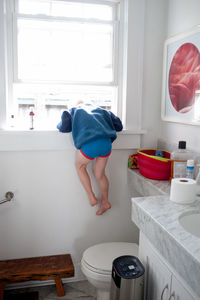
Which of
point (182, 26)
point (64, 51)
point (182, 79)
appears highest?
point (182, 26)

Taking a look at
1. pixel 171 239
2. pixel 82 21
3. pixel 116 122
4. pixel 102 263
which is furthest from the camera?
pixel 82 21

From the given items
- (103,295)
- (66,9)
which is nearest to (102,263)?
(103,295)

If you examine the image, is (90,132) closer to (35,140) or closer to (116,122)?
(116,122)

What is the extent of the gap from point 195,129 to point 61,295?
154 centimetres

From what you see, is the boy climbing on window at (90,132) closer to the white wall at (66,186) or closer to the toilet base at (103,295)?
the white wall at (66,186)

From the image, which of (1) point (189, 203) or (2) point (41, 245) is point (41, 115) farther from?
(1) point (189, 203)

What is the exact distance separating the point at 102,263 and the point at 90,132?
0.85m

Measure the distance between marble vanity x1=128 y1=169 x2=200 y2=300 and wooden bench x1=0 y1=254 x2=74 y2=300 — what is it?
0.78 m

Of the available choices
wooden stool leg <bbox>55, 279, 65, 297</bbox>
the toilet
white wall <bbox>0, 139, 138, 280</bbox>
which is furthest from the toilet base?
white wall <bbox>0, 139, 138, 280</bbox>

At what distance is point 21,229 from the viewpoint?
7.31 feet

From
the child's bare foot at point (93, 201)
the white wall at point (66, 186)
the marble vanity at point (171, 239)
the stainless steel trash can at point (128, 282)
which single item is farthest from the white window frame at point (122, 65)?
the stainless steel trash can at point (128, 282)

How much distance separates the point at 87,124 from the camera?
1.93 meters

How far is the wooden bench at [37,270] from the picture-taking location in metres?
1.98

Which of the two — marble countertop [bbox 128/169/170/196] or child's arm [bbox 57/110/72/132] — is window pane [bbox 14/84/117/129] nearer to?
child's arm [bbox 57/110/72/132]
